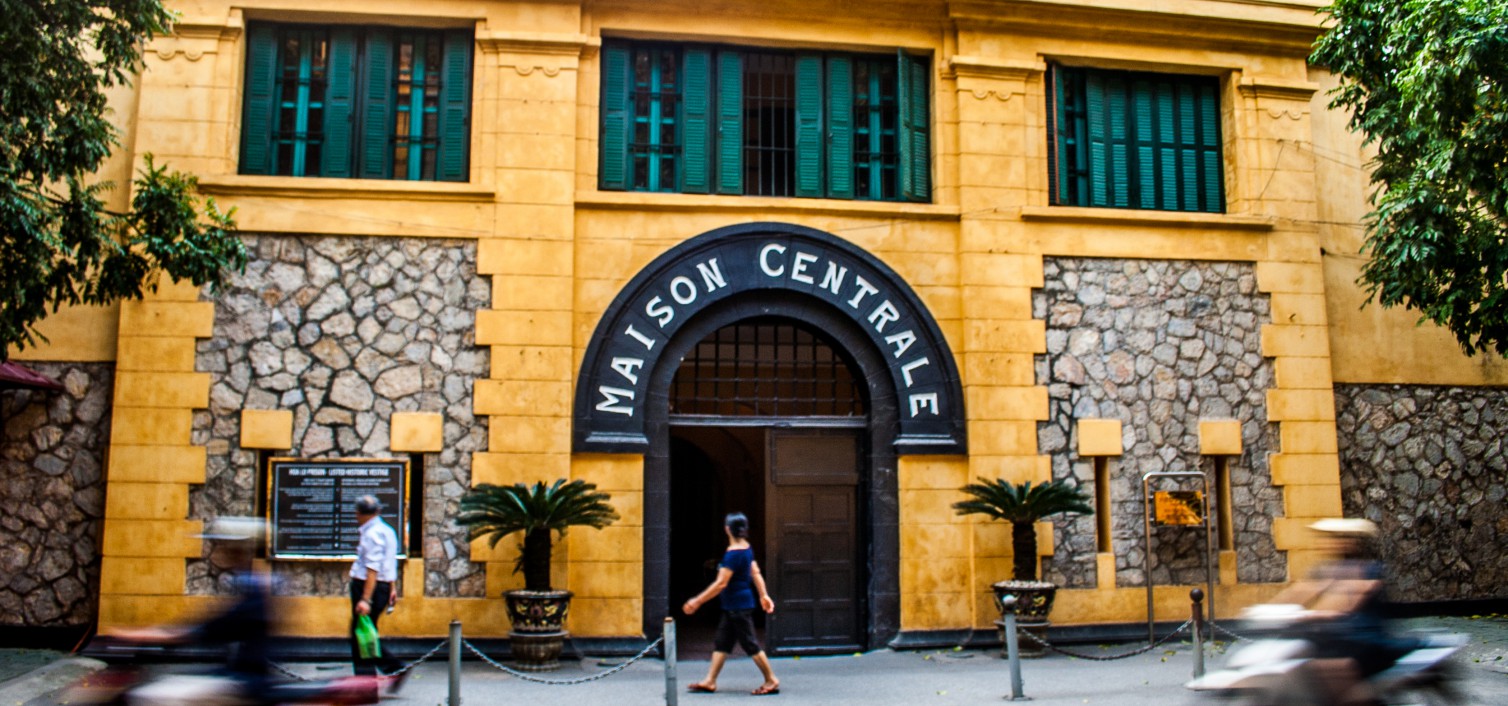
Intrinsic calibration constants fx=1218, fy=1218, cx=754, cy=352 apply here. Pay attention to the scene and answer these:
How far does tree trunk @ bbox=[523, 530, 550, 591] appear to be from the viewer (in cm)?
1227

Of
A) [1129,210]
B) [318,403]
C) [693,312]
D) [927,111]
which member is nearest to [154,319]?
[318,403]

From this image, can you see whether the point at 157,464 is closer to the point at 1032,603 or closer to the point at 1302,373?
the point at 1032,603

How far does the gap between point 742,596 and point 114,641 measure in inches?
196

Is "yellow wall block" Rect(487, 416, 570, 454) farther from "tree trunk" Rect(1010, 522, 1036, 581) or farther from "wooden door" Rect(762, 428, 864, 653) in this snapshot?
"tree trunk" Rect(1010, 522, 1036, 581)

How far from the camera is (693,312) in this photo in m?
13.8

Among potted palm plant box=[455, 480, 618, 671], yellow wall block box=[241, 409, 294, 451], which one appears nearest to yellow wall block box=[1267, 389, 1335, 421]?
potted palm plant box=[455, 480, 618, 671]

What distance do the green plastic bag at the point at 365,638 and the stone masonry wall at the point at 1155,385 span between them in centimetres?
778

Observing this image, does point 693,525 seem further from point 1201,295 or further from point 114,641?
point 114,641

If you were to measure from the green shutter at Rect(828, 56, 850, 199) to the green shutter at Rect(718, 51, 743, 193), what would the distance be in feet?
3.58

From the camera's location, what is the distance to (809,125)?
1450cm

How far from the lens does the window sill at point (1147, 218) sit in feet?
47.5

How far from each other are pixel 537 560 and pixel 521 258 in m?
3.39

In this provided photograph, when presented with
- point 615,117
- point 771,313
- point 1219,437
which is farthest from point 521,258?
point 1219,437

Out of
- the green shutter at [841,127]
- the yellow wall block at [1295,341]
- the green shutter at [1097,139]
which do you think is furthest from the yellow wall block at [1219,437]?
the green shutter at [841,127]
